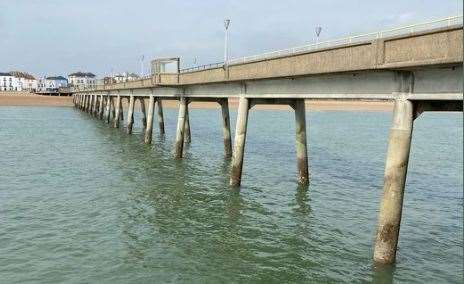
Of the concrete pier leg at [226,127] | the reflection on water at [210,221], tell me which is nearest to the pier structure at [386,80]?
the reflection on water at [210,221]

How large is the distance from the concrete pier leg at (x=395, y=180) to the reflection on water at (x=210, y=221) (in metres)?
0.64

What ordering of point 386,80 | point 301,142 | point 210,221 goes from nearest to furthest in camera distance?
point 386,80 < point 210,221 < point 301,142

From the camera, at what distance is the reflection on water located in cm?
1238

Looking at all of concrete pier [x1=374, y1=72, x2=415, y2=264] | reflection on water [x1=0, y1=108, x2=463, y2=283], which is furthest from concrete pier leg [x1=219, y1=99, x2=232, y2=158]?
concrete pier [x1=374, y1=72, x2=415, y2=264]

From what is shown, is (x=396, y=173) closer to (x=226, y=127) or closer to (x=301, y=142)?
(x=301, y=142)

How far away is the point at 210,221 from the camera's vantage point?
1680 centimetres

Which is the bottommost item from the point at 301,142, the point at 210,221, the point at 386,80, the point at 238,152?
the point at 210,221

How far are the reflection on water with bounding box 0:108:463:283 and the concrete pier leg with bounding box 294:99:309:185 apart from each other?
66 cm

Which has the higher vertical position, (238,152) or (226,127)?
(226,127)

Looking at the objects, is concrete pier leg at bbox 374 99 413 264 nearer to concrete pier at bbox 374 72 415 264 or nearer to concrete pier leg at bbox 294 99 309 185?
concrete pier at bbox 374 72 415 264

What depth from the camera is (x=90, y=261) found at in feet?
41.7

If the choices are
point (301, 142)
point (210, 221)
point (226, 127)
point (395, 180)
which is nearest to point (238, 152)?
point (301, 142)

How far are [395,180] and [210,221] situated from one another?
6.88 m

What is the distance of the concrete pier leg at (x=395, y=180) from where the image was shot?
1246 cm
